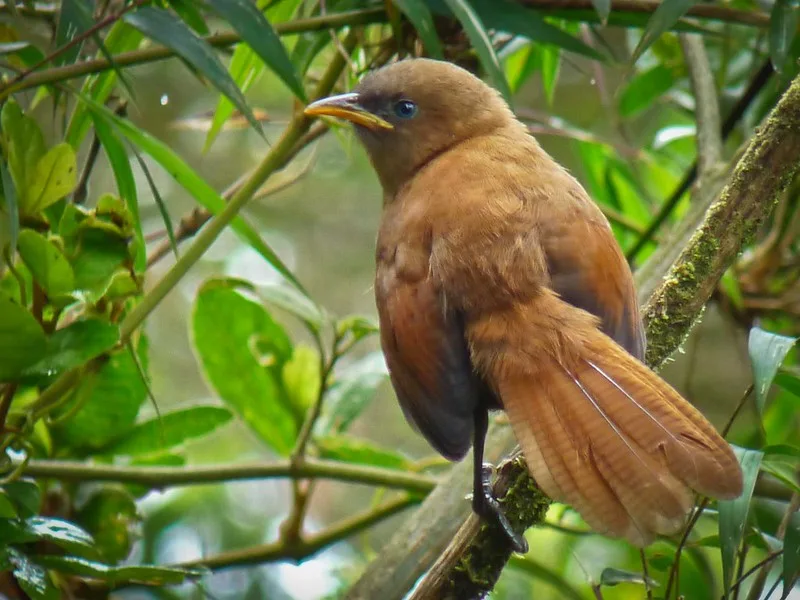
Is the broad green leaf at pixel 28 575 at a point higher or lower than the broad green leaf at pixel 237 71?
lower

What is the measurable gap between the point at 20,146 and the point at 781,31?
1817 mm

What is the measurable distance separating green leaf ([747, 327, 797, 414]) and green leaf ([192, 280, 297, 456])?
1.59 meters

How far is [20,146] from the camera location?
7.37 feet

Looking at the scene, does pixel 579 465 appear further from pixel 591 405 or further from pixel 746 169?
pixel 746 169

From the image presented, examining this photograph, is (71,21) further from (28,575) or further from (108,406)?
(28,575)

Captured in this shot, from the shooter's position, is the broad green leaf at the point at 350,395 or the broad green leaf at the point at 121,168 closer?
the broad green leaf at the point at 121,168

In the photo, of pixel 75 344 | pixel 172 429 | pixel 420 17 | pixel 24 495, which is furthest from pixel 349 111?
pixel 24 495

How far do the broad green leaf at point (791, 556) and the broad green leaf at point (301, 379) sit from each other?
5.22 ft

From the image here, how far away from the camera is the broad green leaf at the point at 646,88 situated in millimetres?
3820

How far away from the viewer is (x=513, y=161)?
274 cm

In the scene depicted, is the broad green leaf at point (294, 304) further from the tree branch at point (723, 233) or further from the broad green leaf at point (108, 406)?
the tree branch at point (723, 233)

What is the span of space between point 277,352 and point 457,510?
0.89 metres

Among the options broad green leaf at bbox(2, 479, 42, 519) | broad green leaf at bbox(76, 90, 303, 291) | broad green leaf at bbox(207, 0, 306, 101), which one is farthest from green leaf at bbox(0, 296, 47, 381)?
broad green leaf at bbox(207, 0, 306, 101)

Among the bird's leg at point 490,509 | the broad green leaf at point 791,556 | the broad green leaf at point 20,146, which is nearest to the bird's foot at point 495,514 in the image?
the bird's leg at point 490,509
